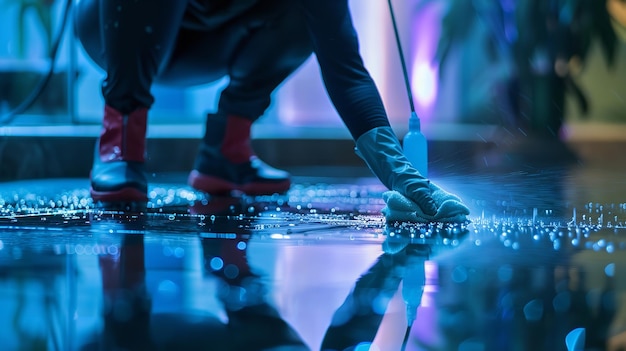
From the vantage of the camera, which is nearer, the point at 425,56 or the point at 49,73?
the point at 49,73

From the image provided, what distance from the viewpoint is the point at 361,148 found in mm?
1254

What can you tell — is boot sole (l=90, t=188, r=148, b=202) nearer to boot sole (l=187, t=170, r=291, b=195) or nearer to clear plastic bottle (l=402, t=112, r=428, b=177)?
boot sole (l=187, t=170, r=291, b=195)

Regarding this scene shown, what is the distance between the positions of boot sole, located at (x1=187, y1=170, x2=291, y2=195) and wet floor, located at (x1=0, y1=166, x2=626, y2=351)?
1.44ft

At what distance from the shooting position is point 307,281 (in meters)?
0.70

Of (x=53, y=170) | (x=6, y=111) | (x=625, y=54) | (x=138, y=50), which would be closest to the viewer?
(x=138, y=50)

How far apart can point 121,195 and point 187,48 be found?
15.5 inches

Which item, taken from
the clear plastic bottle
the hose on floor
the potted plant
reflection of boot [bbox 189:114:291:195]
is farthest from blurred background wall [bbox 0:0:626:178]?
the clear plastic bottle

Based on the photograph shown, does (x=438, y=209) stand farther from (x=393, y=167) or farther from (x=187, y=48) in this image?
(x=187, y=48)

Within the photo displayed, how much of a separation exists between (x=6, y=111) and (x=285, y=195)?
1.50m

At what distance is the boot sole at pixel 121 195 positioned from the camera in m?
1.43

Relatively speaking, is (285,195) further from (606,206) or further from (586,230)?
(586,230)

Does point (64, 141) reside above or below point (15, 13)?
below

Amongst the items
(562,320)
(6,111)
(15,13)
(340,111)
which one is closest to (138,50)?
(340,111)

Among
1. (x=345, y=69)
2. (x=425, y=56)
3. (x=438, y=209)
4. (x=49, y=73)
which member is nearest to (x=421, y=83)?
(x=425, y=56)
